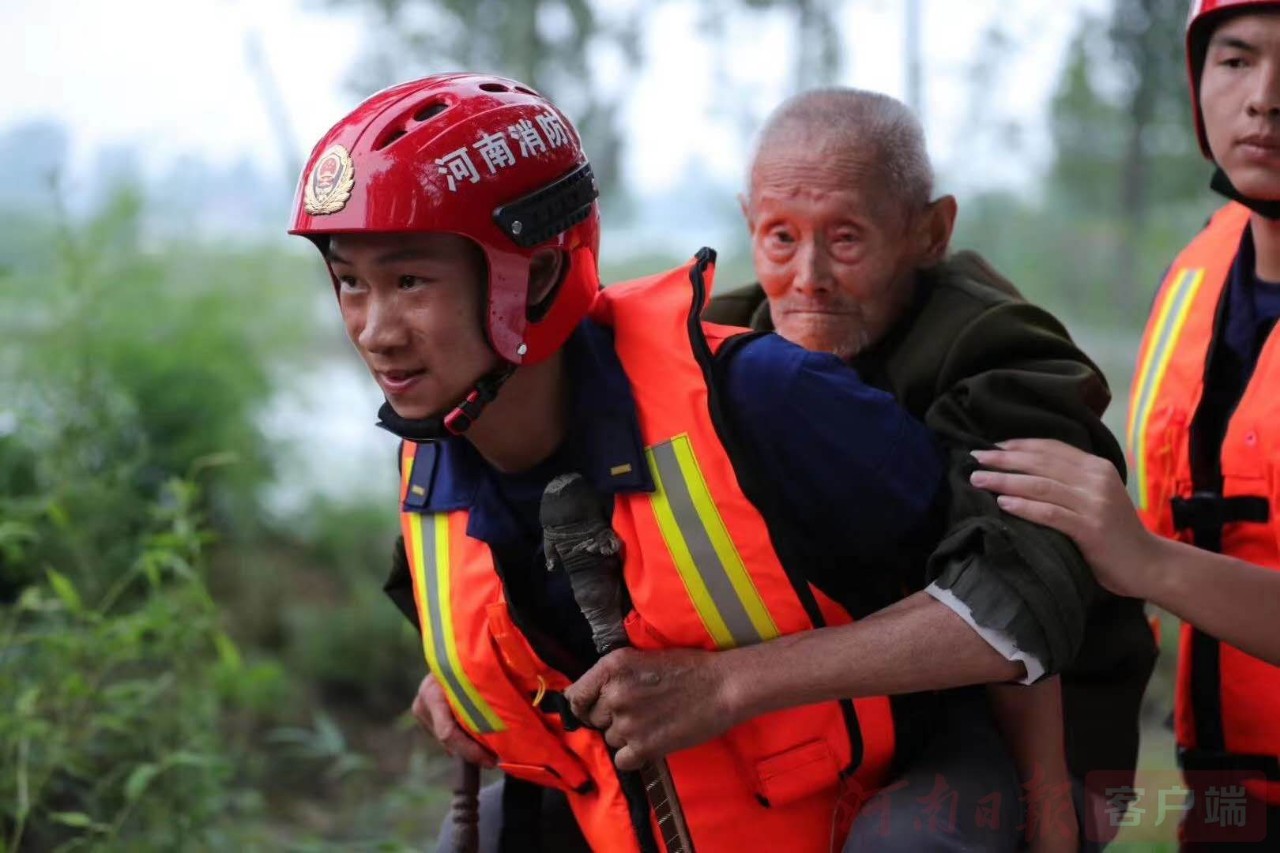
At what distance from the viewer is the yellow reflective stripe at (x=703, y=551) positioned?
7.38ft

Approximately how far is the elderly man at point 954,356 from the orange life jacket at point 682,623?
0.20 metres

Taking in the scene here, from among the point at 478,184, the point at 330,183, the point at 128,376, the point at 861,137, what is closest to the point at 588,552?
the point at 478,184

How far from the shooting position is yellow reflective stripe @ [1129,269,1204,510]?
9.79 ft

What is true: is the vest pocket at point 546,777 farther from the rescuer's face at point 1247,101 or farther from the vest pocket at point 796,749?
the rescuer's face at point 1247,101

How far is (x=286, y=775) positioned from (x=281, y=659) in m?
0.95

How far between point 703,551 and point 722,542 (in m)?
0.04

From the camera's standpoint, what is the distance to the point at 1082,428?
95.6 inches

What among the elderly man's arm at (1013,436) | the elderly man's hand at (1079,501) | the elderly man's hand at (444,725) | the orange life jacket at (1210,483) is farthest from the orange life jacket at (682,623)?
the orange life jacket at (1210,483)

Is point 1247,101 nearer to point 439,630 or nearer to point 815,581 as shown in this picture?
point 815,581

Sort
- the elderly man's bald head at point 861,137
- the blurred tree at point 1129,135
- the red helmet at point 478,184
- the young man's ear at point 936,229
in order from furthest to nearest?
the blurred tree at point 1129,135
the young man's ear at point 936,229
the elderly man's bald head at point 861,137
the red helmet at point 478,184

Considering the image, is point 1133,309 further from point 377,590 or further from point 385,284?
point 385,284

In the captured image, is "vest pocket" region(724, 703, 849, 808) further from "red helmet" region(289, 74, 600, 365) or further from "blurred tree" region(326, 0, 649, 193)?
"blurred tree" region(326, 0, 649, 193)

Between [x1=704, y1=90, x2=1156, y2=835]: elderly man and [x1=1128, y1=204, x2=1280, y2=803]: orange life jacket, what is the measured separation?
236 millimetres

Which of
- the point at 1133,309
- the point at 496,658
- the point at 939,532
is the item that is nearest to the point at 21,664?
the point at 496,658
